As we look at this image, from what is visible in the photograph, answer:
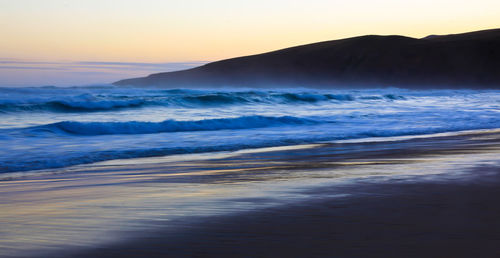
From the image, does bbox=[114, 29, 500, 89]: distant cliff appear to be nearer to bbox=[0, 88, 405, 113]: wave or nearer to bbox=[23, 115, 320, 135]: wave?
bbox=[0, 88, 405, 113]: wave

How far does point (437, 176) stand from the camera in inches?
196

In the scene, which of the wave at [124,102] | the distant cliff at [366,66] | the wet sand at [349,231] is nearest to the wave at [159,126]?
the wave at [124,102]

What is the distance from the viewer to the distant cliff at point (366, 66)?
281ft

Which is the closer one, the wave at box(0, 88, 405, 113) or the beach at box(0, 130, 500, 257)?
the beach at box(0, 130, 500, 257)

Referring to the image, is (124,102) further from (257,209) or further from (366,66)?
(366,66)

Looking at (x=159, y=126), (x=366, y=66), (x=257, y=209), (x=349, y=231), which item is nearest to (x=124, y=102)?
(x=159, y=126)

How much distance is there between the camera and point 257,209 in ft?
12.0

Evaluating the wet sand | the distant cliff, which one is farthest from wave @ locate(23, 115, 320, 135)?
the distant cliff

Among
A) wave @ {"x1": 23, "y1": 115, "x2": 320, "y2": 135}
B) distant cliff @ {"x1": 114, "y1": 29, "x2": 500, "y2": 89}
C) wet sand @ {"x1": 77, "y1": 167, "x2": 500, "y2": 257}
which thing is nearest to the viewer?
wet sand @ {"x1": 77, "y1": 167, "x2": 500, "y2": 257}

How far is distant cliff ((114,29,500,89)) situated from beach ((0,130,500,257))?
3124 inches

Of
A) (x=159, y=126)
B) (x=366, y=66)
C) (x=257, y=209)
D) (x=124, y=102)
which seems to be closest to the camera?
(x=257, y=209)

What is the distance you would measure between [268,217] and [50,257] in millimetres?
1323

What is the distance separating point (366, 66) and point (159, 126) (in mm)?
84200

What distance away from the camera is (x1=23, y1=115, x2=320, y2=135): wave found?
1073cm
